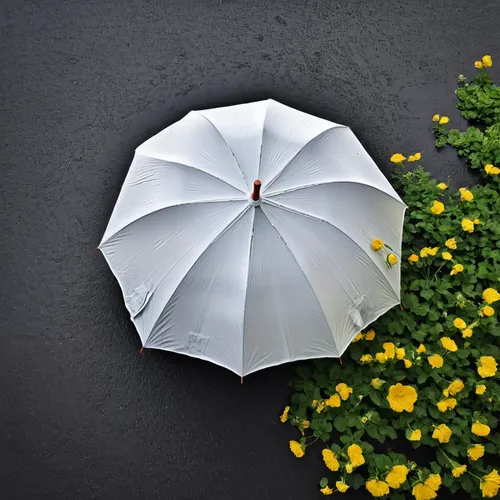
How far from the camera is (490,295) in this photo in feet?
9.25

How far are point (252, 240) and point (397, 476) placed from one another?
51.7 inches

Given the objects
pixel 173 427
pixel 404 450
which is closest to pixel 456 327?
pixel 404 450

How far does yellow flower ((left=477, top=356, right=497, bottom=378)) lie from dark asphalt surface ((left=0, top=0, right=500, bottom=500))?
37.6 inches

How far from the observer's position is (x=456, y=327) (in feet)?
9.46

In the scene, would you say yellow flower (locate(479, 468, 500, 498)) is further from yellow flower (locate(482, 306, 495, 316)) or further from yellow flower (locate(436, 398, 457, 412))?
yellow flower (locate(482, 306, 495, 316))

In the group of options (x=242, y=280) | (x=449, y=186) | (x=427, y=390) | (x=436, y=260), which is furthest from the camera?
(x=449, y=186)

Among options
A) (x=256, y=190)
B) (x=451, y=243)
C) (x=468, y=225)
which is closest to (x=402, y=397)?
(x=451, y=243)

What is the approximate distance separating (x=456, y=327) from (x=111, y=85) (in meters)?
2.57

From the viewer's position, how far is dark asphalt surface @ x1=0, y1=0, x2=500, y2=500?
2.97 meters

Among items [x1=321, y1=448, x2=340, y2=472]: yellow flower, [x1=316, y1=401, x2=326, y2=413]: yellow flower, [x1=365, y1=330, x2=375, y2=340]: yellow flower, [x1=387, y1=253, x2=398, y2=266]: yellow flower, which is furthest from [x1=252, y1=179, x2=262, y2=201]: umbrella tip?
[x1=321, y1=448, x2=340, y2=472]: yellow flower

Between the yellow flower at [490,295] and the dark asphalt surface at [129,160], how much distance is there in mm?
956

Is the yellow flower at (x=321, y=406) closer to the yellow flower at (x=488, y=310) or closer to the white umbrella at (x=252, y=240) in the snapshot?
the white umbrella at (x=252, y=240)

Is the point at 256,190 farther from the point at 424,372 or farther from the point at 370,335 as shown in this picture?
the point at 424,372

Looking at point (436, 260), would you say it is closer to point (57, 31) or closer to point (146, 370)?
point (146, 370)
